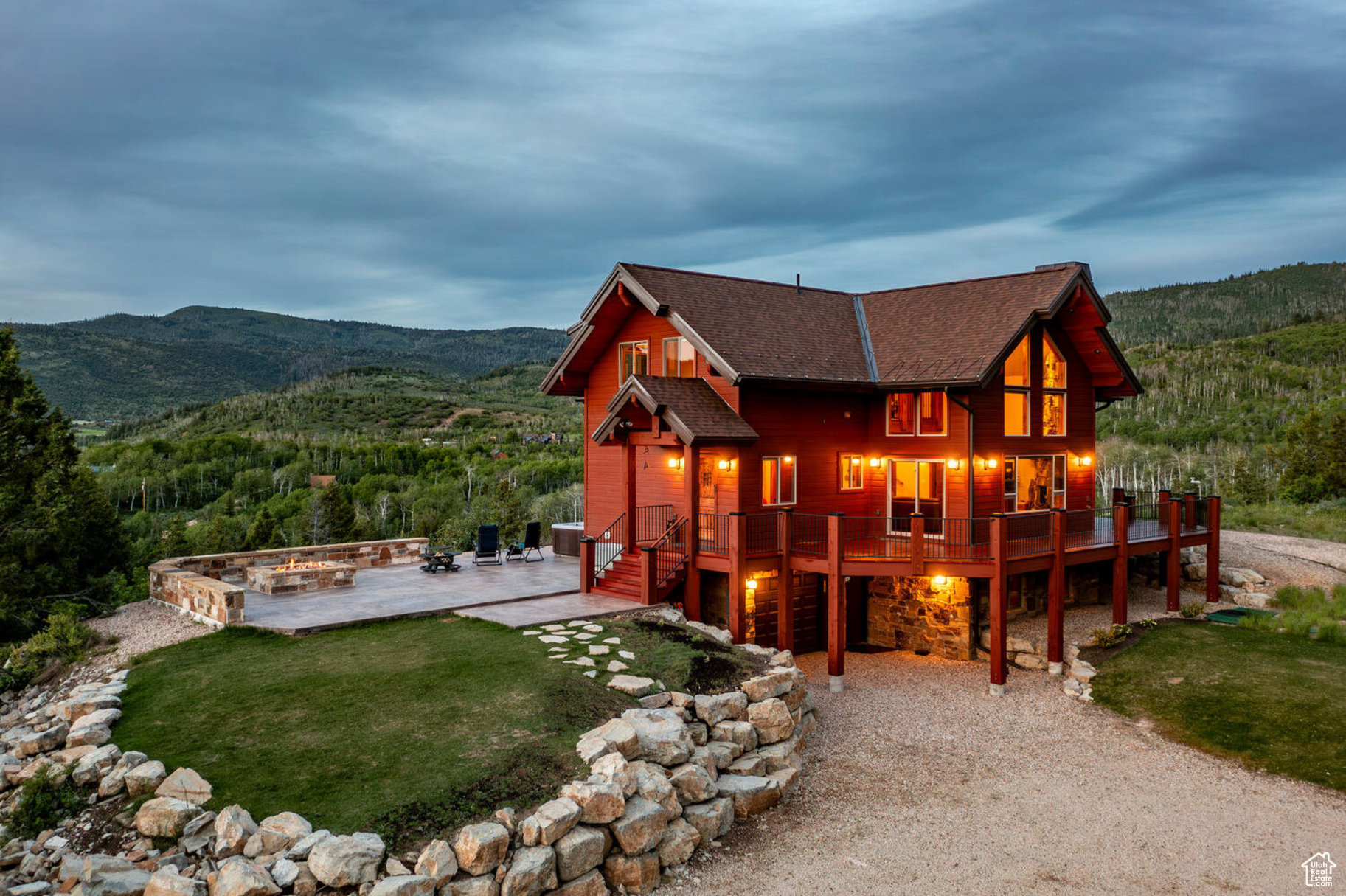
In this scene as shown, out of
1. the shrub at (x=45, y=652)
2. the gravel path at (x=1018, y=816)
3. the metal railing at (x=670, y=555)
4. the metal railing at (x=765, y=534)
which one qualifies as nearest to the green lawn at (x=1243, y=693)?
the gravel path at (x=1018, y=816)

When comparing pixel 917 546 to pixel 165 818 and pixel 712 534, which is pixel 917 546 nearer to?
pixel 712 534

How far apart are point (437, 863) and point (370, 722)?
2.77m

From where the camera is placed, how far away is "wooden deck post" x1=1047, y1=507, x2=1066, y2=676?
48.6 ft

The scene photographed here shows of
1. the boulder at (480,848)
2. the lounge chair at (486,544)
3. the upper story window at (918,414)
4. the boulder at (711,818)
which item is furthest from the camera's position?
the lounge chair at (486,544)

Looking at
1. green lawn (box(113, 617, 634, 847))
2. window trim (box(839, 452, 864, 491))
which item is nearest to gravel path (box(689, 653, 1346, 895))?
green lawn (box(113, 617, 634, 847))

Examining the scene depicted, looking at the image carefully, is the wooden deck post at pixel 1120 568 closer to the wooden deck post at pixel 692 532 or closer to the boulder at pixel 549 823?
the wooden deck post at pixel 692 532

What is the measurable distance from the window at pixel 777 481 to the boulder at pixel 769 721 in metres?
6.33

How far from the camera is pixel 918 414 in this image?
1686 cm

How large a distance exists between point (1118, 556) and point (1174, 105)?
16518mm

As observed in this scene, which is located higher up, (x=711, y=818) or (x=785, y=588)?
(x=785, y=588)

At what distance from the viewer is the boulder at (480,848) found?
664 centimetres

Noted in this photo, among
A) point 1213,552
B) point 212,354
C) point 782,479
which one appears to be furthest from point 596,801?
point 212,354

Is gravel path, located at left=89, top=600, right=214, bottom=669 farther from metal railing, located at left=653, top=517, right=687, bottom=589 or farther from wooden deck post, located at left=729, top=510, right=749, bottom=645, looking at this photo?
wooden deck post, located at left=729, top=510, right=749, bottom=645

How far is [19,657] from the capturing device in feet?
41.5
